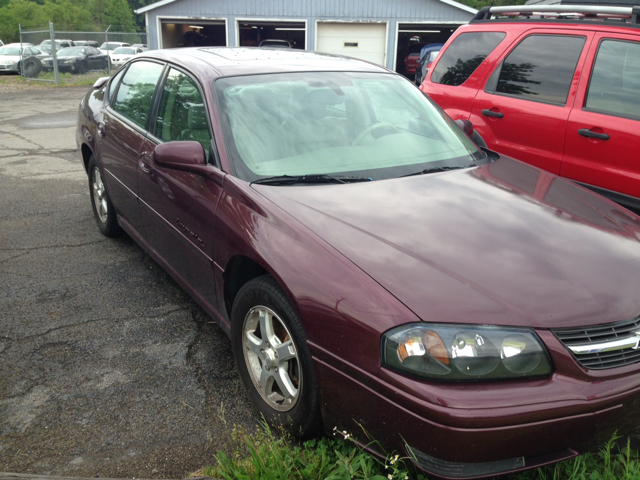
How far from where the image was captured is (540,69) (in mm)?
4621

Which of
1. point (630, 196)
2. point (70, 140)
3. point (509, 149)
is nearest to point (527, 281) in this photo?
point (630, 196)

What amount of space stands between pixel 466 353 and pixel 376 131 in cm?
170

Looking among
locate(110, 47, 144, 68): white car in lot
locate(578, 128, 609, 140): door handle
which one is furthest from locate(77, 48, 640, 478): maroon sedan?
locate(110, 47, 144, 68): white car in lot

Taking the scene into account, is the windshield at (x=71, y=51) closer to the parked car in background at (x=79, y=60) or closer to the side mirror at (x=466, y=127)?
the parked car in background at (x=79, y=60)

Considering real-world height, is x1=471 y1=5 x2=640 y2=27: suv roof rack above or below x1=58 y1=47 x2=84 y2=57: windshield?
above

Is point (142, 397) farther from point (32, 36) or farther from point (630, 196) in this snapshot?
point (32, 36)

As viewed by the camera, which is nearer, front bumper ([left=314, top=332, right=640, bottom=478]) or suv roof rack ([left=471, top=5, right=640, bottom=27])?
front bumper ([left=314, top=332, right=640, bottom=478])

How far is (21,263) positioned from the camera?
4.47 metres

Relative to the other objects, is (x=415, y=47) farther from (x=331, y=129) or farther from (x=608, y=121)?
(x=331, y=129)

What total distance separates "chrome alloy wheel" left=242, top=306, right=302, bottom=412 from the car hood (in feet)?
1.55

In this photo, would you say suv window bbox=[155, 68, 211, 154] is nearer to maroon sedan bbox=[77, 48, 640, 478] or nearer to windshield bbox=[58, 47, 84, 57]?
maroon sedan bbox=[77, 48, 640, 478]

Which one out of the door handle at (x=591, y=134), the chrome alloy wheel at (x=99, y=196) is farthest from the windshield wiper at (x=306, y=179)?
the chrome alloy wheel at (x=99, y=196)

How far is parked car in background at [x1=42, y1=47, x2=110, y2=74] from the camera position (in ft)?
80.7

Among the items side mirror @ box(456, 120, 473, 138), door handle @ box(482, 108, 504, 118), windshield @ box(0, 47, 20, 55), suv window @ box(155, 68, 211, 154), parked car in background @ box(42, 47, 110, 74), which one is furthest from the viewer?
windshield @ box(0, 47, 20, 55)
